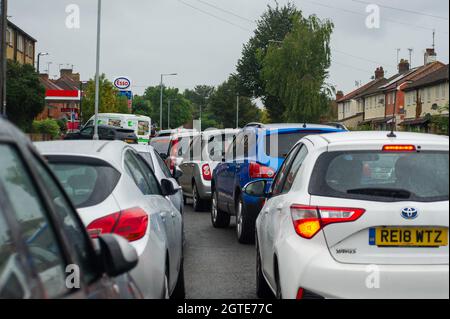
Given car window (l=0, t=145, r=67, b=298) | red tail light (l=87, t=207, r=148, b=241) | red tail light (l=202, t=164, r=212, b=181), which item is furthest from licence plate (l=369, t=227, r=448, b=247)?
red tail light (l=202, t=164, r=212, b=181)

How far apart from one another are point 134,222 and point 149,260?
14.9 inches

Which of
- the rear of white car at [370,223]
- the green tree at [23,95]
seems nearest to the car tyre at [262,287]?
the rear of white car at [370,223]

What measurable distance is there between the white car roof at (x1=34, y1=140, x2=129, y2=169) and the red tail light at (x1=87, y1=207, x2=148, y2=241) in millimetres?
536

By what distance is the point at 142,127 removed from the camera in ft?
181

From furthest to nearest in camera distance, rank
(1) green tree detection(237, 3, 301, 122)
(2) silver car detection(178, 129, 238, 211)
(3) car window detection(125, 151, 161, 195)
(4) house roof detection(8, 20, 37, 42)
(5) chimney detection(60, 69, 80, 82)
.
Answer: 1. (5) chimney detection(60, 69, 80, 82)
2. (1) green tree detection(237, 3, 301, 122)
3. (4) house roof detection(8, 20, 37, 42)
4. (2) silver car detection(178, 129, 238, 211)
5. (3) car window detection(125, 151, 161, 195)

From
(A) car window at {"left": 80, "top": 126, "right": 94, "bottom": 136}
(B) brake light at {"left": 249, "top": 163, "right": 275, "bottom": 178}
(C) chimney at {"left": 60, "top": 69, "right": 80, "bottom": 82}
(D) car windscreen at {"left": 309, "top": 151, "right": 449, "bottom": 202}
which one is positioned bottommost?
(B) brake light at {"left": 249, "top": 163, "right": 275, "bottom": 178}

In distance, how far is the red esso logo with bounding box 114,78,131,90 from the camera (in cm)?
8836

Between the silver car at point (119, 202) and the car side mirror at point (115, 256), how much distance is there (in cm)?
141

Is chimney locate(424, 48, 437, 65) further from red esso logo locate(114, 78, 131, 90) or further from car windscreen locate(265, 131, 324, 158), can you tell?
car windscreen locate(265, 131, 324, 158)

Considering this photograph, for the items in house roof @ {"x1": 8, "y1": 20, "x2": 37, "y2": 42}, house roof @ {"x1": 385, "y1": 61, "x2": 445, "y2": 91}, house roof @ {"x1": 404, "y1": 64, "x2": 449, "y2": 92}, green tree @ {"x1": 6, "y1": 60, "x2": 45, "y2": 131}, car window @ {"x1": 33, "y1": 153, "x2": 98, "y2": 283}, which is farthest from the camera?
house roof @ {"x1": 385, "y1": 61, "x2": 445, "y2": 91}

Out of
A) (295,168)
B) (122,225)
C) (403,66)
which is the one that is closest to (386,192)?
(295,168)
